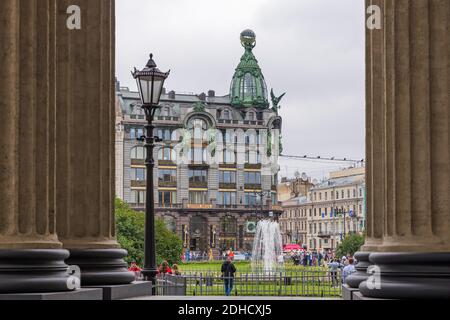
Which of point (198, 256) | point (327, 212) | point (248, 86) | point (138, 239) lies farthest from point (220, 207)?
point (138, 239)

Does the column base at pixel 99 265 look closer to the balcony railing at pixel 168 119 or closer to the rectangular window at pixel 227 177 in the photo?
the balcony railing at pixel 168 119

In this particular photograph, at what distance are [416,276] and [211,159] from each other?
131m

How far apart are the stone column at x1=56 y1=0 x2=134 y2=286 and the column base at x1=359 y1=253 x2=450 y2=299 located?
4.05m

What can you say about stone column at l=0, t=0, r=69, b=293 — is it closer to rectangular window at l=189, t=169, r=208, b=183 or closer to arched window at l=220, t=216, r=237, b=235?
rectangular window at l=189, t=169, r=208, b=183

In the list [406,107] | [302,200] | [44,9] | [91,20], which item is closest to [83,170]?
[91,20]

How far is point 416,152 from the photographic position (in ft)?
27.7

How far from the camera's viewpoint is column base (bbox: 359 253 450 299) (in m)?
8.21

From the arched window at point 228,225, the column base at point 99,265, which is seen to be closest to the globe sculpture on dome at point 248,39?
the arched window at point 228,225

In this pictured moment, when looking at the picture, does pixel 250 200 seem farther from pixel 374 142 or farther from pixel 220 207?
pixel 374 142

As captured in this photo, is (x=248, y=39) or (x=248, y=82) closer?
(x=248, y=39)

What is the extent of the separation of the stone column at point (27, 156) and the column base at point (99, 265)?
99.3 inches
